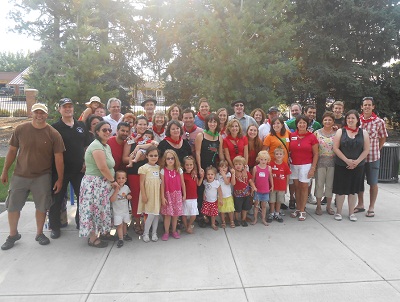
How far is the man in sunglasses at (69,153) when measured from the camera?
4.64 metres

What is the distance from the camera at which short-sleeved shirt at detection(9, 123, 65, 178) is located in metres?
4.23

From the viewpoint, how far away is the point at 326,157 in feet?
18.1

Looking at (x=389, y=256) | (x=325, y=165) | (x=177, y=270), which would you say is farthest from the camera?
(x=325, y=165)

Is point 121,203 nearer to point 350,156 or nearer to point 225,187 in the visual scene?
point 225,187

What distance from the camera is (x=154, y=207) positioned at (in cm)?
454

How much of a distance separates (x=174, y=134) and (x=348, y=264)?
2726 millimetres

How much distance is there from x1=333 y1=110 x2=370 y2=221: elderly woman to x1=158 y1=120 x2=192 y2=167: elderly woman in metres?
2.40

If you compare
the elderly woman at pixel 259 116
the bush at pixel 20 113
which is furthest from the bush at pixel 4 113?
the elderly woman at pixel 259 116

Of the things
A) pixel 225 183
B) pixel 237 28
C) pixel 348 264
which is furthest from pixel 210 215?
pixel 237 28

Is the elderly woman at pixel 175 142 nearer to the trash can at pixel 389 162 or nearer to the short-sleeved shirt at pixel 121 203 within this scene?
the short-sleeved shirt at pixel 121 203

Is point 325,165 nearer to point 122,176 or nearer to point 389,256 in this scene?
point 389,256

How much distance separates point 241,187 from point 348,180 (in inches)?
68.9

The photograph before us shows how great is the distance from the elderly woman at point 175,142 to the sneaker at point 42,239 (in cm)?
192

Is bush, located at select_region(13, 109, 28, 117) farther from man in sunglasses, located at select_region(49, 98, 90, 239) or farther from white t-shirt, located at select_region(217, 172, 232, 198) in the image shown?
white t-shirt, located at select_region(217, 172, 232, 198)
